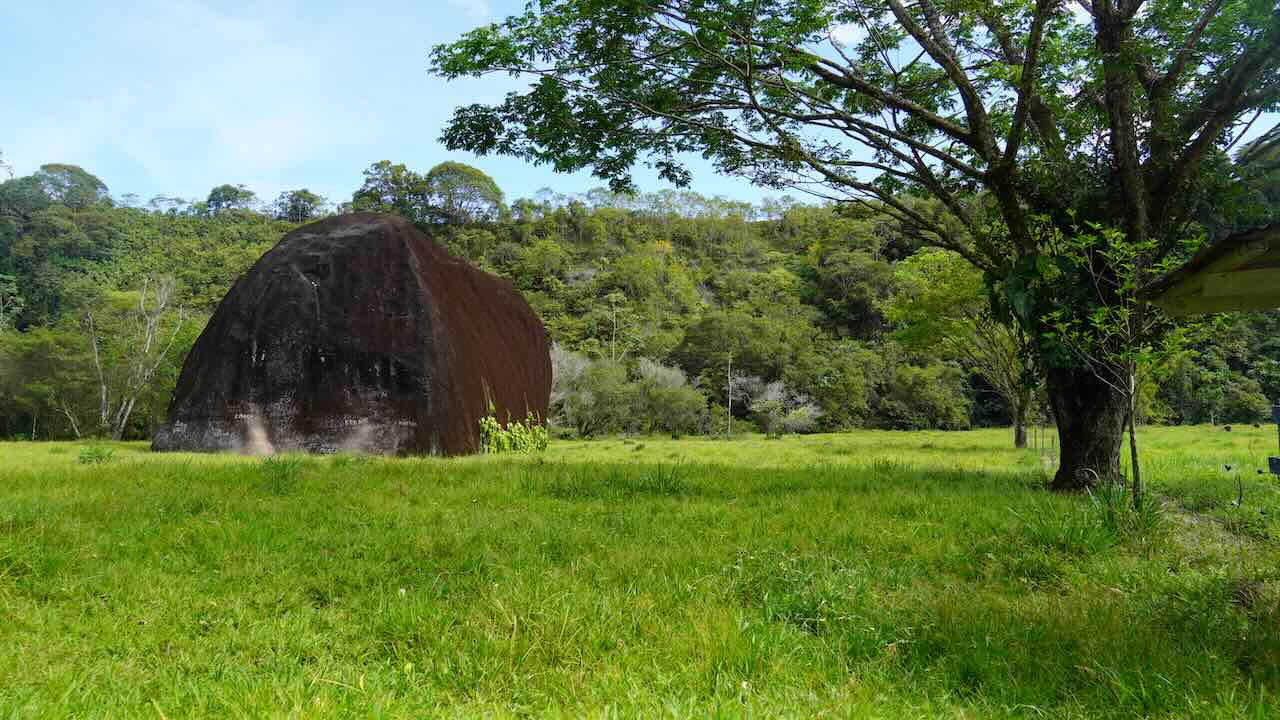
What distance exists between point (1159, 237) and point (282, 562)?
958cm

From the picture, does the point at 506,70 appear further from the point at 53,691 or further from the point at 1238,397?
the point at 1238,397

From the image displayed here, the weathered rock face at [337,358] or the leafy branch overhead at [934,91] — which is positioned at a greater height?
the leafy branch overhead at [934,91]

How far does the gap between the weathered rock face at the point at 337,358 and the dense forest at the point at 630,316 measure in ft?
25.3

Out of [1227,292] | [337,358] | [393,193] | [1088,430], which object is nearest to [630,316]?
[393,193]

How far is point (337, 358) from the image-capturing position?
12.6 metres

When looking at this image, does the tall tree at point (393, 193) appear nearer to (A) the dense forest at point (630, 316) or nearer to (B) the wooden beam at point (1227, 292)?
(A) the dense forest at point (630, 316)

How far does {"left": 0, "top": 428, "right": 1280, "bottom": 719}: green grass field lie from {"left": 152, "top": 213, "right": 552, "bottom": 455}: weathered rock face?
551 centimetres

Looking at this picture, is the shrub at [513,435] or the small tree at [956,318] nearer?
the shrub at [513,435]

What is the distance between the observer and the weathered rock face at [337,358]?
12258mm

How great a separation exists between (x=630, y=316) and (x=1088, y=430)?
155ft

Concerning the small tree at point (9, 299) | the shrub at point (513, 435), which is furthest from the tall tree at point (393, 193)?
the shrub at point (513, 435)

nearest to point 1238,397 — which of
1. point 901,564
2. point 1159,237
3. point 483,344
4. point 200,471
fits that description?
point 1159,237

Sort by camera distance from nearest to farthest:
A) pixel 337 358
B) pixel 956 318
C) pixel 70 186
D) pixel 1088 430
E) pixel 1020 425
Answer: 1. pixel 1088 430
2. pixel 337 358
3. pixel 956 318
4. pixel 1020 425
5. pixel 70 186

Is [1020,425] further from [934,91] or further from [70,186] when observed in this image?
[70,186]
